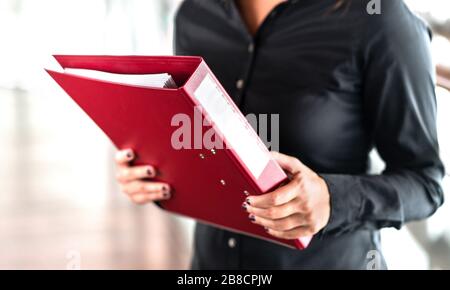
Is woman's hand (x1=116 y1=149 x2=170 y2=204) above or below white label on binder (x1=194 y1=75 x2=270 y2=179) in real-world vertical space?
below

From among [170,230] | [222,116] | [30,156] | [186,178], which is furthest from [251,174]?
[30,156]

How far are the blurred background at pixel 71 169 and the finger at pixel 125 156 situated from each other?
2.73 ft

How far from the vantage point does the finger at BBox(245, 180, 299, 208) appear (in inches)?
23.1

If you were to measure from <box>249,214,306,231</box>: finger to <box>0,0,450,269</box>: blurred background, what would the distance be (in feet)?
3.36

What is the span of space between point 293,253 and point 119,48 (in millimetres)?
1857

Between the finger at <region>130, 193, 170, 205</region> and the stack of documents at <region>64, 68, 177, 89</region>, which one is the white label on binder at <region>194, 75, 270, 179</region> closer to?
the stack of documents at <region>64, 68, 177, 89</region>

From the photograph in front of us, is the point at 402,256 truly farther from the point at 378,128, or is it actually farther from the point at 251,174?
the point at 251,174

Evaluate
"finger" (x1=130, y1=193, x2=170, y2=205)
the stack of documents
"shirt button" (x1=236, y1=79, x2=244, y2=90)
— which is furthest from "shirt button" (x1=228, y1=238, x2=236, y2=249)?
the stack of documents

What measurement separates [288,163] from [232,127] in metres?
0.13

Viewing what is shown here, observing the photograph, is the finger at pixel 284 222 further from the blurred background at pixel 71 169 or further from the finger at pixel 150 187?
the blurred background at pixel 71 169

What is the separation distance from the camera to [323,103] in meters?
0.78

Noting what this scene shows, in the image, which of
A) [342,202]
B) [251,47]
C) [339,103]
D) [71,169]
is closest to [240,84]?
[251,47]

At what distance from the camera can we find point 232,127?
1.73 feet

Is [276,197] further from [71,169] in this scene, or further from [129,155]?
[71,169]
